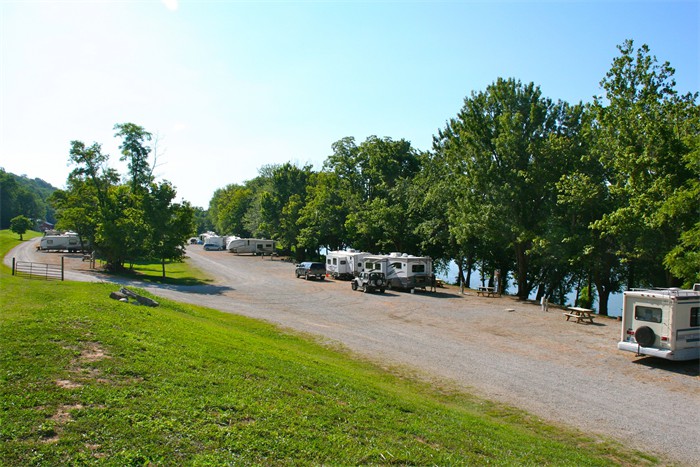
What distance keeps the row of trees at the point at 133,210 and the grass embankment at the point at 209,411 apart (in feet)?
89.7

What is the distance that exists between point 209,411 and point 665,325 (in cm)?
1505

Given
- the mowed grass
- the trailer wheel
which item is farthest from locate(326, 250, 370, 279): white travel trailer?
the trailer wheel

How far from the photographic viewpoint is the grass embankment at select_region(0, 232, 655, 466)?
229 inches

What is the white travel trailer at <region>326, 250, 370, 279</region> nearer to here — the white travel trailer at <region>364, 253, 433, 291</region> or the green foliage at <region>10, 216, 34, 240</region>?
the white travel trailer at <region>364, 253, 433, 291</region>

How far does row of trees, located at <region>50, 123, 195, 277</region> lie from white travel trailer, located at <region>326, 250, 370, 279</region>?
13.4m

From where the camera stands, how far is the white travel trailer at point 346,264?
4466 centimetres

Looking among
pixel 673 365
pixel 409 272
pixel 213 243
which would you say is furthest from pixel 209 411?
Answer: pixel 213 243

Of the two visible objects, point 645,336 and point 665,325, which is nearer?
point 665,325

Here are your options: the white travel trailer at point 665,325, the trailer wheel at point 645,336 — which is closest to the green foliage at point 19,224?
the white travel trailer at point 665,325

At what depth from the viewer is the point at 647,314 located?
16.3 meters

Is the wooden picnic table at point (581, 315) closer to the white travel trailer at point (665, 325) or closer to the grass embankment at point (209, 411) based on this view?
the white travel trailer at point (665, 325)

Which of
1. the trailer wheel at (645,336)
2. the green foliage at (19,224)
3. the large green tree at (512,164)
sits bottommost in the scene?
the trailer wheel at (645,336)

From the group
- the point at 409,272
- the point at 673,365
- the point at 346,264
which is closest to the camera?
the point at 673,365

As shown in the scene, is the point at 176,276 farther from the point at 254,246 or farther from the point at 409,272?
the point at 254,246
